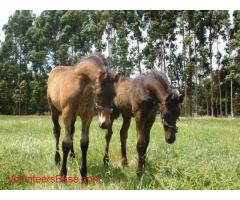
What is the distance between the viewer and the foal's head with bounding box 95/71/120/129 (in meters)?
6.27

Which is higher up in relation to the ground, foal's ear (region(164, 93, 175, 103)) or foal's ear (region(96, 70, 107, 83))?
foal's ear (region(96, 70, 107, 83))

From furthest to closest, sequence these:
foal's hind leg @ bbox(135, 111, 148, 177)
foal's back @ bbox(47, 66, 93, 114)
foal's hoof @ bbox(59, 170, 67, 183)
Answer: foal's hind leg @ bbox(135, 111, 148, 177)
foal's back @ bbox(47, 66, 93, 114)
foal's hoof @ bbox(59, 170, 67, 183)

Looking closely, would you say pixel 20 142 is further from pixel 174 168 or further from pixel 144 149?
pixel 174 168

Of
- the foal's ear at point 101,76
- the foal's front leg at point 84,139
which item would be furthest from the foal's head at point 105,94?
the foal's front leg at point 84,139

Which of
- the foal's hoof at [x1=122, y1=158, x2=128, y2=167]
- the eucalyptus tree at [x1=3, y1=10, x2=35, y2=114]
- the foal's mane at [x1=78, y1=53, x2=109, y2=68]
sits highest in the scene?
the eucalyptus tree at [x1=3, y1=10, x2=35, y2=114]

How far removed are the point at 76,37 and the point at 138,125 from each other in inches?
124

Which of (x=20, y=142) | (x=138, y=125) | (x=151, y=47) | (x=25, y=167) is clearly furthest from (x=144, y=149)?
(x=151, y=47)

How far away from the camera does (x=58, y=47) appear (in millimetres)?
9914

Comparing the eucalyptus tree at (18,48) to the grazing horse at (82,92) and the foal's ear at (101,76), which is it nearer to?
the grazing horse at (82,92)

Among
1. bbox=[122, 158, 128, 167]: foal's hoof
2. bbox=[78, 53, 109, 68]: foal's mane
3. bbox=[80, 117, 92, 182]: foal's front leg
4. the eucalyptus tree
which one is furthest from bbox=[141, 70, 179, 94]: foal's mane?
the eucalyptus tree

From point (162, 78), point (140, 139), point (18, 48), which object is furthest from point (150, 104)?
point (18, 48)

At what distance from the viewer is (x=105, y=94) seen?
251 inches

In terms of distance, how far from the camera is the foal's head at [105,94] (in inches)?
247

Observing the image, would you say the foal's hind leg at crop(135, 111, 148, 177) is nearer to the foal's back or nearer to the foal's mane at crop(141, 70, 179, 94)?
the foal's mane at crop(141, 70, 179, 94)
